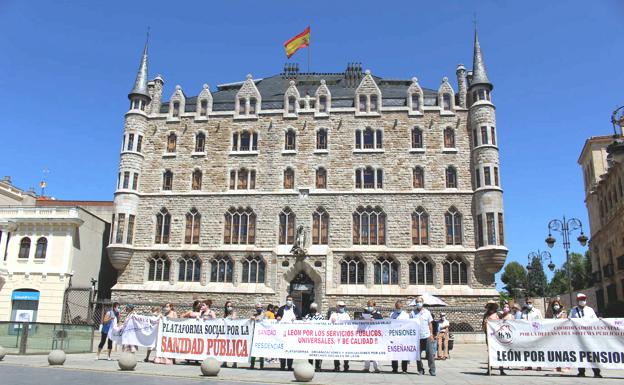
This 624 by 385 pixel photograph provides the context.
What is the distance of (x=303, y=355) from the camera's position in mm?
13383

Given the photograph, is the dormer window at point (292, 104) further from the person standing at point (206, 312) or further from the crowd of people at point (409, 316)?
the person standing at point (206, 312)

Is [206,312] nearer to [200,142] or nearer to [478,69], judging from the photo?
[200,142]

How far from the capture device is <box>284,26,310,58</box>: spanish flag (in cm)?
3947

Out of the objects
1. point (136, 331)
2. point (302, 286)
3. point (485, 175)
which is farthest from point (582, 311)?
point (302, 286)

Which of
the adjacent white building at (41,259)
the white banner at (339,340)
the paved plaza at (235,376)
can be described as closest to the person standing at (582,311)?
the paved plaza at (235,376)

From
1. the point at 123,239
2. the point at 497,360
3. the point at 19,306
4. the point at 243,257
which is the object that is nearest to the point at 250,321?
the point at 497,360

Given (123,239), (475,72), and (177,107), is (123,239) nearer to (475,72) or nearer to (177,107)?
(177,107)

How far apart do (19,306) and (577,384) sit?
109ft

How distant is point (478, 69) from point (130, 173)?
2465cm

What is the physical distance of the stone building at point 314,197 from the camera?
32500mm

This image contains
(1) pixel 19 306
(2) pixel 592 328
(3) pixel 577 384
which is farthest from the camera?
(1) pixel 19 306

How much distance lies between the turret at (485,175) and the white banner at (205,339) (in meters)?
21.3

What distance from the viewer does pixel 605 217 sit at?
39.5m

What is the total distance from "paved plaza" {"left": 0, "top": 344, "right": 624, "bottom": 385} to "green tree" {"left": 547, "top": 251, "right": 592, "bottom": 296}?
174 feet
